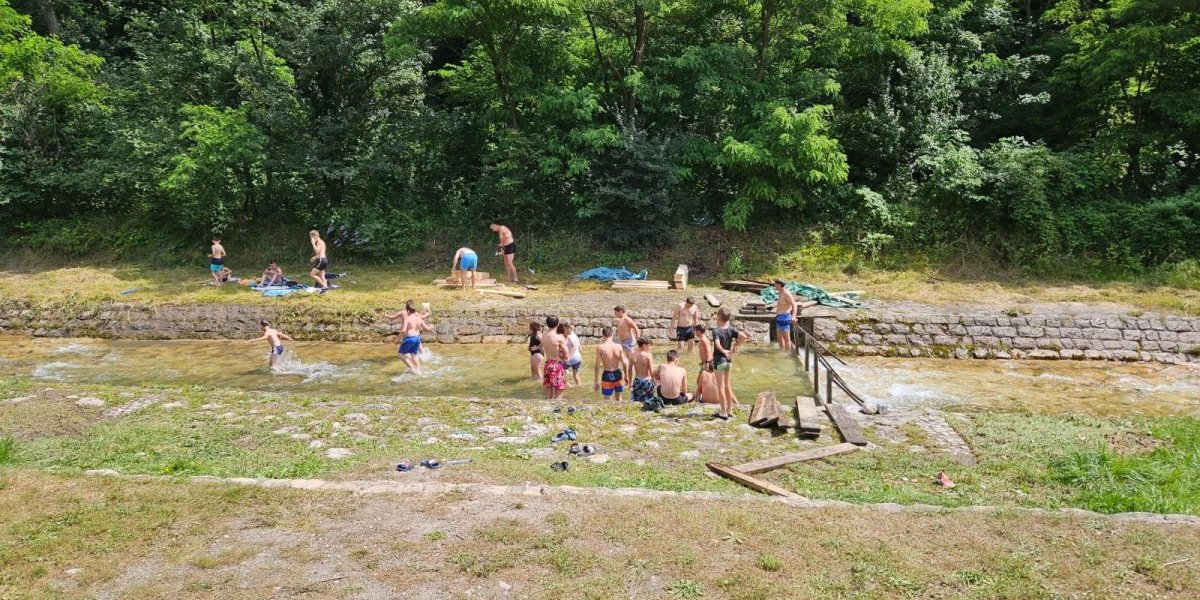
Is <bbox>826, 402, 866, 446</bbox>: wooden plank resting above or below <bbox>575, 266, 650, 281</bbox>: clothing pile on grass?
below

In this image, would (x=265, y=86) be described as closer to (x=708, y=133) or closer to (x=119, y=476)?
(x=708, y=133)

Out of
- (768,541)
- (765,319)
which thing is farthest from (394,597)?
(765,319)

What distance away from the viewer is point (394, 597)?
504 cm

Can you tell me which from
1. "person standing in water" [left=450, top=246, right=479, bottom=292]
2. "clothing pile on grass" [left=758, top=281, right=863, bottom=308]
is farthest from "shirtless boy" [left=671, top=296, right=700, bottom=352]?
"person standing in water" [left=450, top=246, right=479, bottom=292]

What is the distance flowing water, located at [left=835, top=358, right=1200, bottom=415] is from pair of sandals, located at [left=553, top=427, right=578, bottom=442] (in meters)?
5.09

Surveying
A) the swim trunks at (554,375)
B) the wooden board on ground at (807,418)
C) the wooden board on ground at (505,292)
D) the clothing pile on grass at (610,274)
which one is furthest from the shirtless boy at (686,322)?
the wooden board on ground at (505,292)

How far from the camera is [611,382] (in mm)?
10930

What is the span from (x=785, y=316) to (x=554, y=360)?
5.02 meters

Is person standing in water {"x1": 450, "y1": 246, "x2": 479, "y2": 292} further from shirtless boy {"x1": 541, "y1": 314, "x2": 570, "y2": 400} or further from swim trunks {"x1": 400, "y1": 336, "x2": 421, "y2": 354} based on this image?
shirtless boy {"x1": 541, "y1": 314, "x2": 570, "y2": 400}

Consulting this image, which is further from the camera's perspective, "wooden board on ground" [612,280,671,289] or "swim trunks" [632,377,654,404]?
"wooden board on ground" [612,280,671,289]

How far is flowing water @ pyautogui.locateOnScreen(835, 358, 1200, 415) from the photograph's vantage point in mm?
10875

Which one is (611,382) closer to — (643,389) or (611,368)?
(611,368)

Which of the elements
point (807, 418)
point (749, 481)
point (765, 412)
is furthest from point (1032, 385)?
point (749, 481)

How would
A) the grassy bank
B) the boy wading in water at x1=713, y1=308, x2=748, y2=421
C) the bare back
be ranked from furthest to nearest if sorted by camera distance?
the bare back
the boy wading in water at x1=713, y1=308, x2=748, y2=421
the grassy bank
